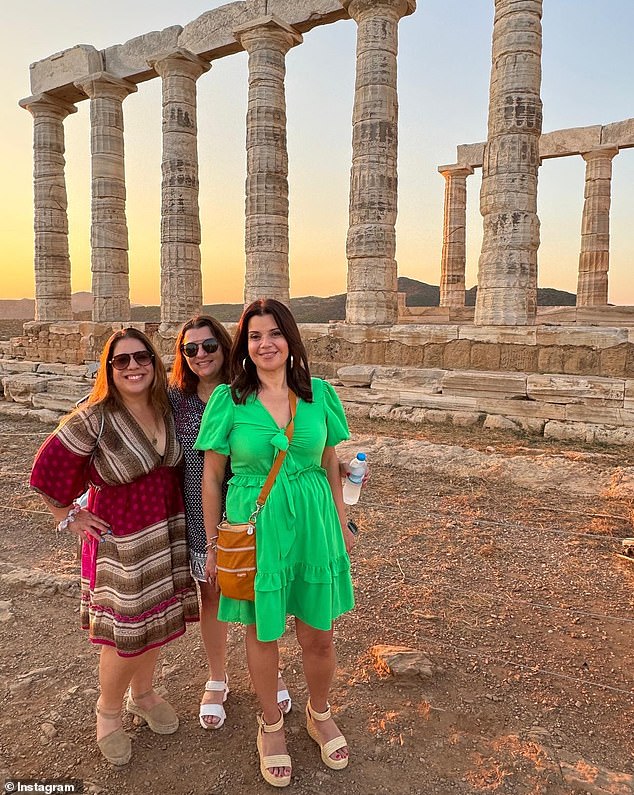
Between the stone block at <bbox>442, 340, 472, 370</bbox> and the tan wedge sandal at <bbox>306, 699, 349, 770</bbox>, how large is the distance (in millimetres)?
10290

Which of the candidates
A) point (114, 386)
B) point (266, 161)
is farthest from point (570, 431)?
point (266, 161)

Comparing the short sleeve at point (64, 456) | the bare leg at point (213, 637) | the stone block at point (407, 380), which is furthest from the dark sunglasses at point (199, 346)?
the stone block at point (407, 380)

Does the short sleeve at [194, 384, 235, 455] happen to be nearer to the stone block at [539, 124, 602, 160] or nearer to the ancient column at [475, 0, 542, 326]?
the ancient column at [475, 0, 542, 326]

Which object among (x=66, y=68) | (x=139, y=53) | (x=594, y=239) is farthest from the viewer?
(x=594, y=239)

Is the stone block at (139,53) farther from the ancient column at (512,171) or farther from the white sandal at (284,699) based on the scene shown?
the white sandal at (284,699)

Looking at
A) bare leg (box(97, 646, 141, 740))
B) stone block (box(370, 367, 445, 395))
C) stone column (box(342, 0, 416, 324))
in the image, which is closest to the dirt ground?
bare leg (box(97, 646, 141, 740))

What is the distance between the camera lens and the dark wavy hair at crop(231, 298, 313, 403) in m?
2.52

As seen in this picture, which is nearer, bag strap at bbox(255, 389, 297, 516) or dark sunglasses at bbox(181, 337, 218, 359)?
bag strap at bbox(255, 389, 297, 516)

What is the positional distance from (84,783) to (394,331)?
1169 centimetres

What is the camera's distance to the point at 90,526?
254 centimetres

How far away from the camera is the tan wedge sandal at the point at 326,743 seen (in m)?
2.51

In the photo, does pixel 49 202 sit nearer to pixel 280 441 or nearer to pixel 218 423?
pixel 218 423

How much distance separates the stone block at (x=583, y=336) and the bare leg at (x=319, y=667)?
997 centimetres

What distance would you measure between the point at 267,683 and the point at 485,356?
10.6 m
